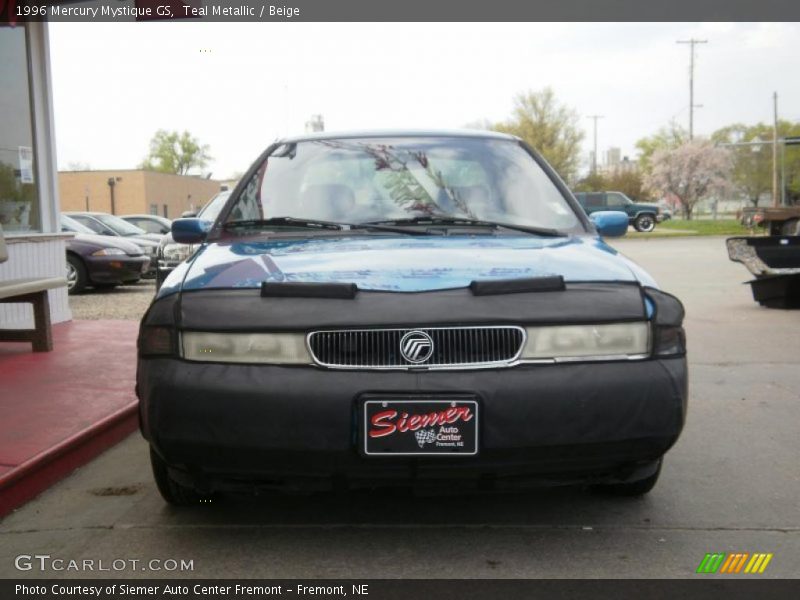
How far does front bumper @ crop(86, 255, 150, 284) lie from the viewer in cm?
1348

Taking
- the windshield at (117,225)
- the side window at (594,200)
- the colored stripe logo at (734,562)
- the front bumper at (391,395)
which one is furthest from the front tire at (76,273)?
the side window at (594,200)

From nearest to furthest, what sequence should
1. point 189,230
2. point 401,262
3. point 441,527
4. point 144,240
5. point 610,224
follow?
point 401,262 → point 441,527 → point 189,230 → point 610,224 → point 144,240

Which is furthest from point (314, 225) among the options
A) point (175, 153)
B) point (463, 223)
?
point (175, 153)

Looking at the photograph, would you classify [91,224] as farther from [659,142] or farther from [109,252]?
[659,142]

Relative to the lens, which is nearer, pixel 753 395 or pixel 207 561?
pixel 207 561

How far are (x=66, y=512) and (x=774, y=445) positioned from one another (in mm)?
3532

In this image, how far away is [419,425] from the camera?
274 cm

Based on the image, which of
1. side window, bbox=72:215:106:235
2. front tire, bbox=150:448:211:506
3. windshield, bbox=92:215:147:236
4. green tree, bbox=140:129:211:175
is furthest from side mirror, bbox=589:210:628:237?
green tree, bbox=140:129:211:175

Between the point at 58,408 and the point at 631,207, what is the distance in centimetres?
4051

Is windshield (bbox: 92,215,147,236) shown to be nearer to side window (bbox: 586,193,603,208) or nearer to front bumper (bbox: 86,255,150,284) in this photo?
front bumper (bbox: 86,255,150,284)

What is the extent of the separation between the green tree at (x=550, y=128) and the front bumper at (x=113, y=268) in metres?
47.2
